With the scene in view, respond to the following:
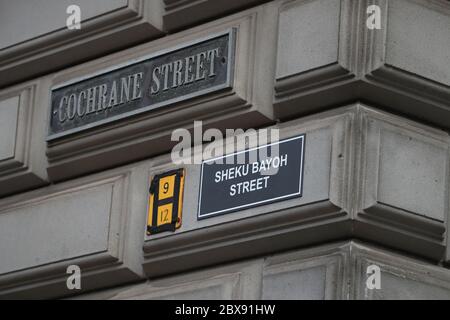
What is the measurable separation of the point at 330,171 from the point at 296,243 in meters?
0.35

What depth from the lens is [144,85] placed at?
839 centimetres

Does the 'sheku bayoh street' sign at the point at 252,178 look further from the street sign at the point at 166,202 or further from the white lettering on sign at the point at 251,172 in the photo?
the street sign at the point at 166,202

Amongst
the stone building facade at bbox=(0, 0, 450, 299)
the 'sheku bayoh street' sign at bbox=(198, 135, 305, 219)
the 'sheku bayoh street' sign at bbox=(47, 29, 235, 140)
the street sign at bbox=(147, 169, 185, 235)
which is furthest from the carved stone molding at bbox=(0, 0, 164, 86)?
the 'sheku bayoh street' sign at bbox=(198, 135, 305, 219)

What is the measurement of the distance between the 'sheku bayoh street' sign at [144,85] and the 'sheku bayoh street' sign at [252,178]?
1.27ft

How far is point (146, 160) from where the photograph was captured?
8.30 meters

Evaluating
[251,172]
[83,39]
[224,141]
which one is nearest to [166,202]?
[224,141]

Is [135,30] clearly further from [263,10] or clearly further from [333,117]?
[333,117]

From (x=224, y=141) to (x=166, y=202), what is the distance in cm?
42

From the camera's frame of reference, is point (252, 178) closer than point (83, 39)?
Yes

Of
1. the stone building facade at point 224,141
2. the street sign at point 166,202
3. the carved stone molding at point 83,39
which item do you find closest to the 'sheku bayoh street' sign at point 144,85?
the stone building facade at point 224,141

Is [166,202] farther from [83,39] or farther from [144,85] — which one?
[83,39]

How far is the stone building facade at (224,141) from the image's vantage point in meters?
7.36

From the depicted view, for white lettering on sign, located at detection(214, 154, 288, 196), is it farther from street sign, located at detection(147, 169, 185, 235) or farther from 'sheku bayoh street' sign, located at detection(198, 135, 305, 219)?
street sign, located at detection(147, 169, 185, 235)

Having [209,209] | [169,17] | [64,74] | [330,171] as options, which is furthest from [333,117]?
[64,74]
